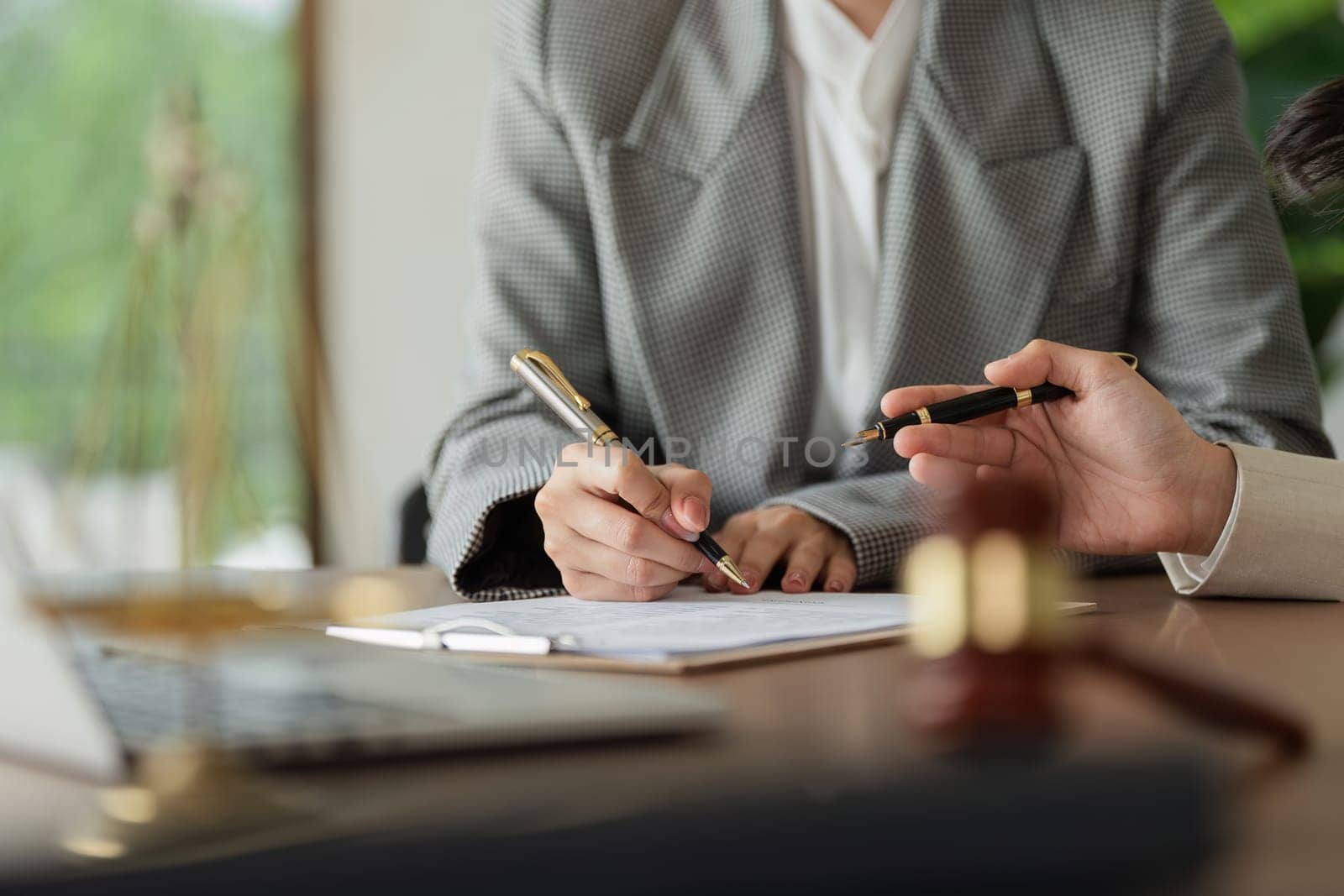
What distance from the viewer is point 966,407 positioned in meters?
0.79

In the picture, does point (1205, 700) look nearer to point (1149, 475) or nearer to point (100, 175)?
point (1149, 475)

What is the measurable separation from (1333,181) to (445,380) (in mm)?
2527

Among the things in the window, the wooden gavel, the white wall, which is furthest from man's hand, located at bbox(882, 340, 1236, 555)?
the white wall

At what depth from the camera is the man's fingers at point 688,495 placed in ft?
2.50

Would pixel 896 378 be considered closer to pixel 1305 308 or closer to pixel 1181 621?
pixel 1181 621

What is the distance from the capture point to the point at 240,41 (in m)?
3.10

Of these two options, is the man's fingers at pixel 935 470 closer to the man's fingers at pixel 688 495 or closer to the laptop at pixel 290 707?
the man's fingers at pixel 688 495

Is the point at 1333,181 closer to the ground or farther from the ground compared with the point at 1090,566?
farther from the ground

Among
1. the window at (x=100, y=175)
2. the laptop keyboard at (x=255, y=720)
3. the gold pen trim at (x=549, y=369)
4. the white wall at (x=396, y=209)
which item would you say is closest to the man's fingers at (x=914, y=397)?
the gold pen trim at (x=549, y=369)

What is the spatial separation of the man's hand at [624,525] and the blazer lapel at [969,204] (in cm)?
36

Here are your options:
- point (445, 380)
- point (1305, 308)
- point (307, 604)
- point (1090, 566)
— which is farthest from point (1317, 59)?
point (445, 380)

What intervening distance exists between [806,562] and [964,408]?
0.15 meters

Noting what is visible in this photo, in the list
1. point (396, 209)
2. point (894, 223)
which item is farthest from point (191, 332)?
point (396, 209)

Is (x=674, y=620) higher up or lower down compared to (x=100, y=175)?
lower down
